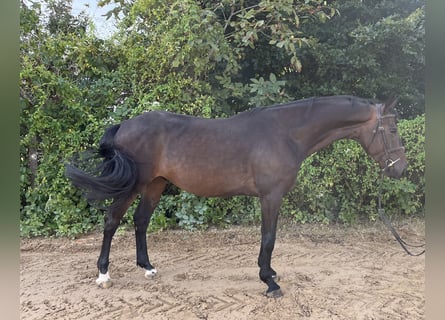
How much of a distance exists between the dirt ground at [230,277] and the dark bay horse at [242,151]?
31 cm

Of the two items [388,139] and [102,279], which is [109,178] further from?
[388,139]

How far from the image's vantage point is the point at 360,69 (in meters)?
6.22

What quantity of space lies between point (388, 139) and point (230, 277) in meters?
1.99

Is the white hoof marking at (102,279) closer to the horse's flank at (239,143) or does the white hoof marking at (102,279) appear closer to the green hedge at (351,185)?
the horse's flank at (239,143)

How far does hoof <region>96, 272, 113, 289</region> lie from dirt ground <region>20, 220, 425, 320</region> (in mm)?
65

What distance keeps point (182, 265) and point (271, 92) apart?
2.76 m

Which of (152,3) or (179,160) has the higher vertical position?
(152,3)

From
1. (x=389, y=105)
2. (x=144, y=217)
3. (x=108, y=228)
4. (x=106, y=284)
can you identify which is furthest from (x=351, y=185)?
(x=106, y=284)

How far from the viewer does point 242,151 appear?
3.12 m

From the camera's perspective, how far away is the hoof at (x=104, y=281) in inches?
126

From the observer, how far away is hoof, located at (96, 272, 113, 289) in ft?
10.5

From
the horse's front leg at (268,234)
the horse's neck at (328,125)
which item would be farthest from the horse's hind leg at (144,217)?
the horse's neck at (328,125)
